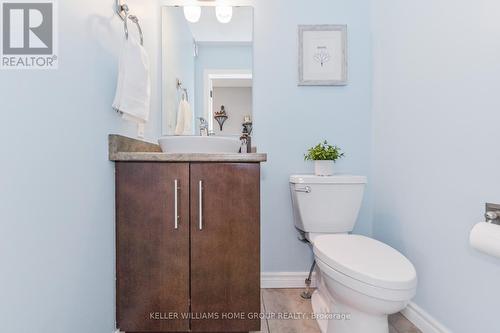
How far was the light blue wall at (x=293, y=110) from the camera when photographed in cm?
191

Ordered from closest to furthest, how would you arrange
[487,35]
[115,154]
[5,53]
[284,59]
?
[5,53]
[487,35]
[115,154]
[284,59]

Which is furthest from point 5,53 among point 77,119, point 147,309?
point 147,309

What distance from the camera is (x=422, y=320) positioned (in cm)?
139

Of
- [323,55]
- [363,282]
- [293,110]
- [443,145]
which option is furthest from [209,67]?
[363,282]

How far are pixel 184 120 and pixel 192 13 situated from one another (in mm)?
736

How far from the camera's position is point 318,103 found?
1.93 meters

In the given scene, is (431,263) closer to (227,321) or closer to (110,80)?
(227,321)

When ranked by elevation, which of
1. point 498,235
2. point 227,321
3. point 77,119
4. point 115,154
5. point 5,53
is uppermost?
point 5,53

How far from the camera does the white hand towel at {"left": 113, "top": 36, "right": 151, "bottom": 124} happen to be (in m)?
1.20

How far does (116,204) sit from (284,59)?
1.39m

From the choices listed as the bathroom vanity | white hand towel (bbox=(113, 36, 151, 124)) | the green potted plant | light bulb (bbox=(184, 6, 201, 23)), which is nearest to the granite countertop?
the bathroom vanity

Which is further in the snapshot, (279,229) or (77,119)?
(279,229)

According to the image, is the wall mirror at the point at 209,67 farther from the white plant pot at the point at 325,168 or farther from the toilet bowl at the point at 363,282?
the toilet bowl at the point at 363,282

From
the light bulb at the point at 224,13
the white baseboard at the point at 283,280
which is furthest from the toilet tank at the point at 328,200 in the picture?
the light bulb at the point at 224,13
